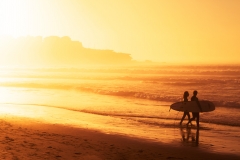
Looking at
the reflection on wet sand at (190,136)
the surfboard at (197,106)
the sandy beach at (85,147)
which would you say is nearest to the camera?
the sandy beach at (85,147)

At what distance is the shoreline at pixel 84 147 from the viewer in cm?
921

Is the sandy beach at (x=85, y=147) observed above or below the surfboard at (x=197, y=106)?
below

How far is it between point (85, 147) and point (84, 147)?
4 centimetres

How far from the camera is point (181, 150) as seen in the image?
10.8 meters

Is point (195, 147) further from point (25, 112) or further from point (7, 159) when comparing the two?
point (25, 112)

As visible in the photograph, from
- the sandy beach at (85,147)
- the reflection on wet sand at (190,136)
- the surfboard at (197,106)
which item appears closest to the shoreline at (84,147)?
the sandy beach at (85,147)

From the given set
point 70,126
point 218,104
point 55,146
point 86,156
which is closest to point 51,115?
point 70,126

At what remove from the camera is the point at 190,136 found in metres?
13.0

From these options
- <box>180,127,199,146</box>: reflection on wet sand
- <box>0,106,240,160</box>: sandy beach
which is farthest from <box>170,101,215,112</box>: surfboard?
<box>0,106,240,160</box>: sandy beach

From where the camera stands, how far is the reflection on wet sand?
1190 centimetres

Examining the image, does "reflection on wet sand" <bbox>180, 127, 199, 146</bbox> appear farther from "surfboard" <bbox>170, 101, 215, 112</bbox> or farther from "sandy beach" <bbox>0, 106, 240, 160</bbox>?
"surfboard" <bbox>170, 101, 215, 112</bbox>

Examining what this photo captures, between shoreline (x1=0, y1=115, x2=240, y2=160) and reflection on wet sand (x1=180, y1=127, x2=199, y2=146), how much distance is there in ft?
2.48

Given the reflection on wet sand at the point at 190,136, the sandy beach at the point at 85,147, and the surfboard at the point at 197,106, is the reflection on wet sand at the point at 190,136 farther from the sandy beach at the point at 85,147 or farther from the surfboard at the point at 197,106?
the surfboard at the point at 197,106

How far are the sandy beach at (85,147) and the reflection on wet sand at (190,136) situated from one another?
620 millimetres
